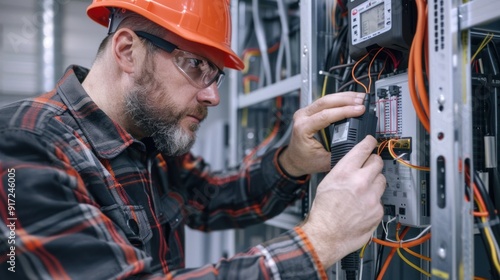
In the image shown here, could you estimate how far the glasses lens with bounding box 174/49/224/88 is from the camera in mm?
951

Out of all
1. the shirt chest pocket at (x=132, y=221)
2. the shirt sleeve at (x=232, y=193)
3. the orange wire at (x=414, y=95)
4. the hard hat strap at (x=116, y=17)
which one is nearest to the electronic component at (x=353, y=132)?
the orange wire at (x=414, y=95)

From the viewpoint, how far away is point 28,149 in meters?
0.72

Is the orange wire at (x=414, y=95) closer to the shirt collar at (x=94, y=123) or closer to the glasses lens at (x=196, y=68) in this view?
the glasses lens at (x=196, y=68)

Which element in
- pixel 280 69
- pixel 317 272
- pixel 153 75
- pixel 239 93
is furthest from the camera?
pixel 239 93

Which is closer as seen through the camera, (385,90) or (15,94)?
(385,90)

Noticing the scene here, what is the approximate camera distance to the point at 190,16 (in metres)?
0.92

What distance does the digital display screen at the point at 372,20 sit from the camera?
2.60 ft

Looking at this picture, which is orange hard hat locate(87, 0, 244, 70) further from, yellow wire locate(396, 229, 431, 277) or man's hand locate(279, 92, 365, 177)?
yellow wire locate(396, 229, 431, 277)

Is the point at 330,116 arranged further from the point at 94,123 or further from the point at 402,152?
the point at 94,123

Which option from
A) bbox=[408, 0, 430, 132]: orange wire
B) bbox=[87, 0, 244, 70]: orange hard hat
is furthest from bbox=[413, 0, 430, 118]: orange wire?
bbox=[87, 0, 244, 70]: orange hard hat

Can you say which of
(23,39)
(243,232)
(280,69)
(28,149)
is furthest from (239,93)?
(23,39)

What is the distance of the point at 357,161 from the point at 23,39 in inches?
99.2

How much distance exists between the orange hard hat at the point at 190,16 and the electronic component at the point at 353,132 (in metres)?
0.37

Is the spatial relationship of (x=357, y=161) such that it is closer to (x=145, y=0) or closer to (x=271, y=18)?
(x=145, y=0)
